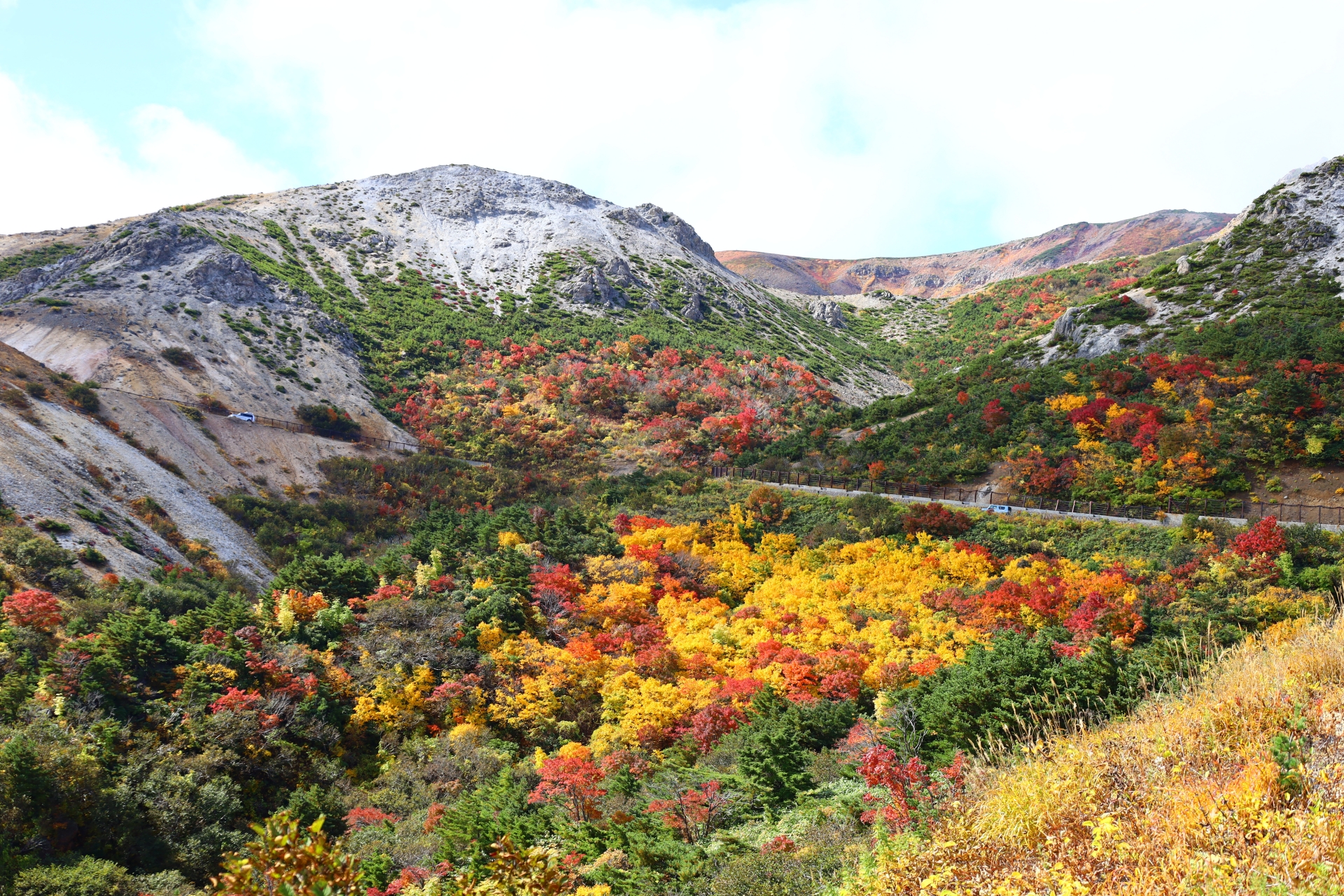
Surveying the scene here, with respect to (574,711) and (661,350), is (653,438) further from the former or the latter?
(574,711)

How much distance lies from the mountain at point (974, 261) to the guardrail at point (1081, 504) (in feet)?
359

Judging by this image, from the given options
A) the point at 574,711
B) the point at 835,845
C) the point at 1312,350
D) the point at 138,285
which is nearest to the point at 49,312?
the point at 138,285

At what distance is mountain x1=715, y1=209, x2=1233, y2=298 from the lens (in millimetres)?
147000

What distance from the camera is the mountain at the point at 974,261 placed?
5787 inches

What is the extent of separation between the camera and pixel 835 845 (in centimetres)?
981

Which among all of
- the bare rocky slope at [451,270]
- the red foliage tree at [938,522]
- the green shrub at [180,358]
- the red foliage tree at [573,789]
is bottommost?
the red foliage tree at [573,789]

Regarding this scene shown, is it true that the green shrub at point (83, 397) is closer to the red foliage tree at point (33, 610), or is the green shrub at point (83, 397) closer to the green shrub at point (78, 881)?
the red foliage tree at point (33, 610)

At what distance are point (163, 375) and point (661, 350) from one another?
133ft

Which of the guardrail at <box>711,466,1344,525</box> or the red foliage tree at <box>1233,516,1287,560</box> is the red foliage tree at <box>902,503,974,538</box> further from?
the red foliage tree at <box>1233,516,1287,560</box>

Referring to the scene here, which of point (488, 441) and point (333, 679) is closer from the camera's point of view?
point (333, 679)

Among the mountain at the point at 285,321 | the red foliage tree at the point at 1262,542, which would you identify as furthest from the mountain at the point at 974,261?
the red foliage tree at the point at 1262,542

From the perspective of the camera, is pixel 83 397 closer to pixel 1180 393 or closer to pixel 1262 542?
pixel 1262 542

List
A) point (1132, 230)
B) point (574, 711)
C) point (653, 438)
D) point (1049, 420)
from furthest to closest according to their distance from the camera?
point (1132, 230)
point (653, 438)
point (1049, 420)
point (574, 711)

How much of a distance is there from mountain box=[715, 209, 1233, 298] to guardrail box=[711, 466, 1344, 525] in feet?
359
